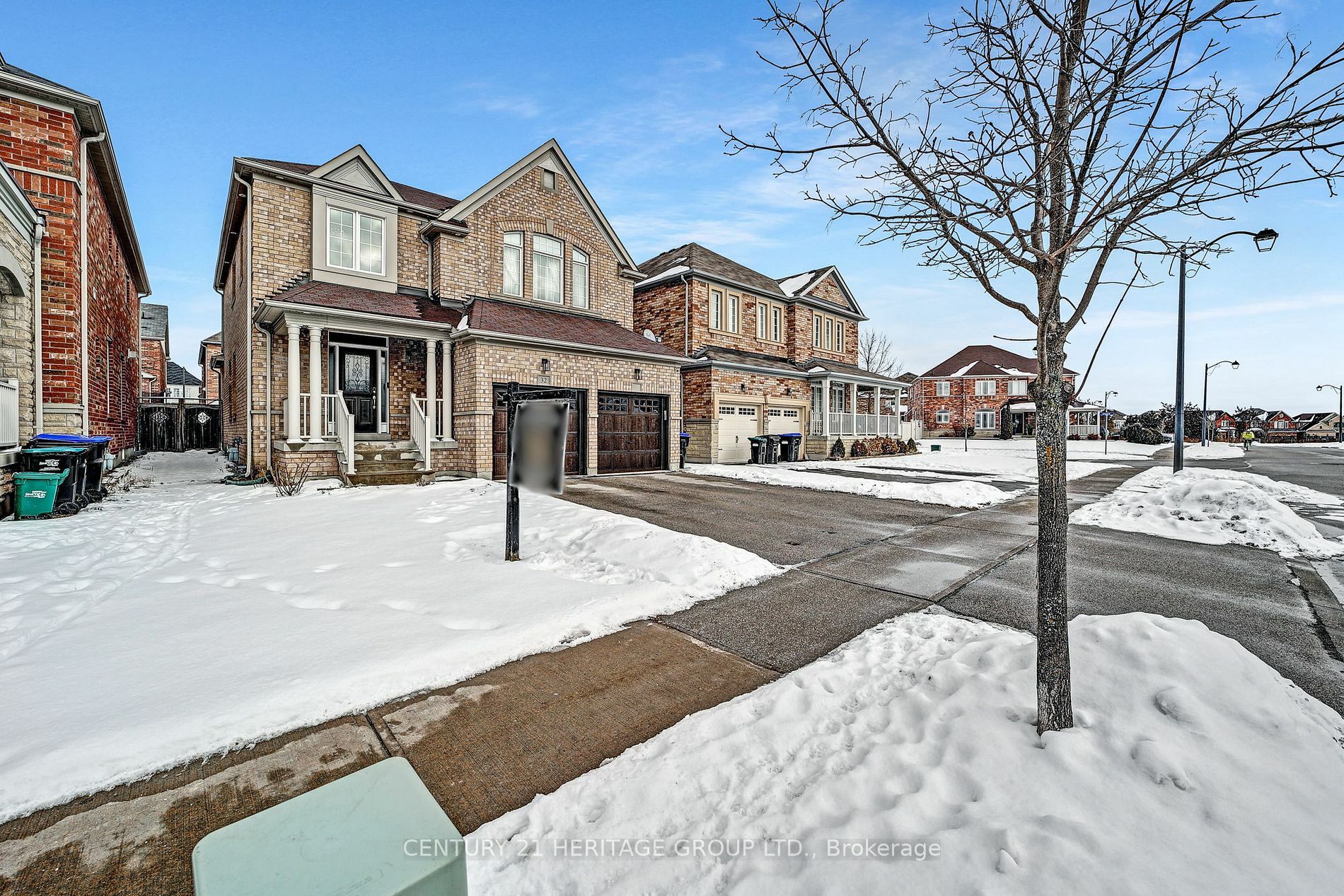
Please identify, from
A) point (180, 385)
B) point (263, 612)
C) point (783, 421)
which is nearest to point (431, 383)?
point (263, 612)

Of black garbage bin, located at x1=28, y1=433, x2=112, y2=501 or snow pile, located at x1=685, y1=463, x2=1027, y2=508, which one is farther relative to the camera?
snow pile, located at x1=685, y1=463, x2=1027, y2=508

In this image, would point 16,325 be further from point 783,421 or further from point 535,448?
point 783,421

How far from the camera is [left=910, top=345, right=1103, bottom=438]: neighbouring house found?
43156 millimetres

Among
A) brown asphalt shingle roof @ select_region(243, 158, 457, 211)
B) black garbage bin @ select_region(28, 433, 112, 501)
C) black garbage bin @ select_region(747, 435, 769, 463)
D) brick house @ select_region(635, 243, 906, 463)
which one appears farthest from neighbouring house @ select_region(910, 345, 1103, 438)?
black garbage bin @ select_region(28, 433, 112, 501)

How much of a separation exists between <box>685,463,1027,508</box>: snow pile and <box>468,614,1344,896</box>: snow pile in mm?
8061

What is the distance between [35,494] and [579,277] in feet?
39.2

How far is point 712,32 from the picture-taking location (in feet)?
14.0

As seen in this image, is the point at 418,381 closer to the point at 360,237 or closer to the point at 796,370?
the point at 360,237

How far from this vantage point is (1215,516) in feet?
25.2

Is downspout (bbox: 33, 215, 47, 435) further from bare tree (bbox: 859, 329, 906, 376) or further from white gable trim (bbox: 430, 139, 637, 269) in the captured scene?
bare tree (bbox: 859, 329, 906, 376)

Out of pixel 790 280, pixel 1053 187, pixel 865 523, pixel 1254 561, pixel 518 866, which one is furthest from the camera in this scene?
pixel 790 280

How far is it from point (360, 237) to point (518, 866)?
48.0 ft

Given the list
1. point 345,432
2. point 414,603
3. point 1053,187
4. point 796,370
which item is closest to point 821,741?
point 1053,187

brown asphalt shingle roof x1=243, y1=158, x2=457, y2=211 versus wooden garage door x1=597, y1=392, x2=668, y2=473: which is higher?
brown asphalt shingle roof x1=243, y1=158, x2=457, y2=211
